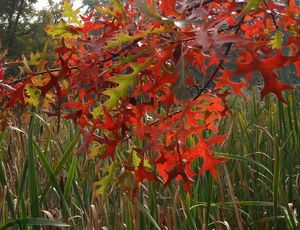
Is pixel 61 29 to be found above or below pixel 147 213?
above

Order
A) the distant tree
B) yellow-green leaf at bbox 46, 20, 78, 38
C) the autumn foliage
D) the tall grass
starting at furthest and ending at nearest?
the distant tree → the tall grass → yellow-green leaf at bbox 46, 20, 78, 38 → the autumn foliage

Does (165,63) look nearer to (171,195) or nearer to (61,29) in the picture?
(61,29)

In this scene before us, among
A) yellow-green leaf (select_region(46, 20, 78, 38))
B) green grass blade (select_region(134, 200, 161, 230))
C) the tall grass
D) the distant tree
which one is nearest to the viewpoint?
yellow-green leaf (select_region(46, 20, 78, 38))

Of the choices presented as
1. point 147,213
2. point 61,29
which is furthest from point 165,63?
point 147,213

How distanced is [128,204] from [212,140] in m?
0.45

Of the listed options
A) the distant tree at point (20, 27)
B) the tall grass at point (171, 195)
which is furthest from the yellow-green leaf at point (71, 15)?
the distant tree at point (20, 27)

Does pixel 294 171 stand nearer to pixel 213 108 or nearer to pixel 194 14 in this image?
pixel 213 108

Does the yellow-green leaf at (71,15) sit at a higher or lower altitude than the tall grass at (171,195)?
higher

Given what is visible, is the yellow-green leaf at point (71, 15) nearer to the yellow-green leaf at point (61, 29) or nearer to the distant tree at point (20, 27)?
the yellow-green leaf at point (61, 29)

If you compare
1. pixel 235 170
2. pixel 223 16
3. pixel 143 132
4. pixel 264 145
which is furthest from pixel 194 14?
pixel 264 145

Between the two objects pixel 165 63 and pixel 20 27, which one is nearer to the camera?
pixel 165 63

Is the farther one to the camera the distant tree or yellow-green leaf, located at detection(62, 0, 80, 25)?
the distant tree

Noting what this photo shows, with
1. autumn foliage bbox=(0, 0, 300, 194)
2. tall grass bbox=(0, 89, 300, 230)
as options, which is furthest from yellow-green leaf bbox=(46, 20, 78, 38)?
tall grass bbox=(0, 89, 300, 230)

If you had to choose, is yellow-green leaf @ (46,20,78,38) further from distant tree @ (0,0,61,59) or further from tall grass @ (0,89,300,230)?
distant tree @ (0,0,61,59)
